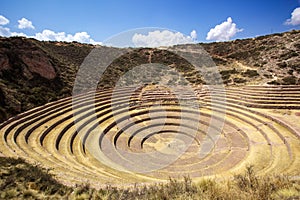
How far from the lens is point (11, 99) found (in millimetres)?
14539

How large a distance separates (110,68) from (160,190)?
28842 mm

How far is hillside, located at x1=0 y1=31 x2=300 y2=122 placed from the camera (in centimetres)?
1661

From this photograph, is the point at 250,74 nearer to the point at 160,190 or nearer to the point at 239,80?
the point at 239,80

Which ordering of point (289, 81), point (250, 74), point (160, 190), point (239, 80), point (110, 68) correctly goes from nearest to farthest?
point (160, 190) → point (289, 81) → point (239, 80) → point (250, 74) → point (110, 68)

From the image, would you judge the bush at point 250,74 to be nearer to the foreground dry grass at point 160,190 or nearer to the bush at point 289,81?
the bush at point 289,81

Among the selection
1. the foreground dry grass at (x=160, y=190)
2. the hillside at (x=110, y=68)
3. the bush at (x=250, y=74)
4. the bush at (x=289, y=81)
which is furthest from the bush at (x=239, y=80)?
the foreground dry grass at (x=160, y=190)

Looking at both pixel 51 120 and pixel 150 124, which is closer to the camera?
pixel 51 120

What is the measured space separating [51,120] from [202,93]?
47.0 feet

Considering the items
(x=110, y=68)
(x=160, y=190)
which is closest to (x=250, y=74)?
(x=110, y=68)

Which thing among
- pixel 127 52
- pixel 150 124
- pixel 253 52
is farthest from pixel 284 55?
pixel 127 52

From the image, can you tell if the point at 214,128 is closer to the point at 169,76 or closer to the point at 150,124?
the point at 150,124

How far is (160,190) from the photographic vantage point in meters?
4.27

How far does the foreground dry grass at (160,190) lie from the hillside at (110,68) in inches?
362

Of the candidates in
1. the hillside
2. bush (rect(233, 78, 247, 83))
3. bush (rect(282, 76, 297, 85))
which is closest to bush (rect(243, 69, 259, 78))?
the hillside
